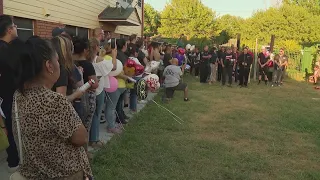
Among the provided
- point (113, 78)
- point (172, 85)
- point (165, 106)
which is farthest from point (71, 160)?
point (172, 85)

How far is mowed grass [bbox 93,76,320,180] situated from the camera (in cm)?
486

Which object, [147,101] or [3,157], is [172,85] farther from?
[3,157]

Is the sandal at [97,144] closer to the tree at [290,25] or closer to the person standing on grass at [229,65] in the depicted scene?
the person standing on grass at [229,65]

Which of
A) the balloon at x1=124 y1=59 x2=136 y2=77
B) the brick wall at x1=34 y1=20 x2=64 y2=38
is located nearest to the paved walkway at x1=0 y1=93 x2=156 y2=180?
the balloon at x1=124 y1=59 x2=136 y2=77

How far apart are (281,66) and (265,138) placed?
33.1ft

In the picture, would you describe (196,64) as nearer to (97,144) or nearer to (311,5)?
(97,144)

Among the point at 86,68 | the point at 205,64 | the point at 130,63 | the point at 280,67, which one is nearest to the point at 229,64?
the point at 205,64

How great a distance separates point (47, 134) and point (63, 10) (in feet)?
29.5

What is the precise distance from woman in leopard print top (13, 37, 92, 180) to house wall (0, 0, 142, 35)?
6.14 metres

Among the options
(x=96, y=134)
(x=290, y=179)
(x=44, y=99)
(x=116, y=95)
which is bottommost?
(x=290, y=179)

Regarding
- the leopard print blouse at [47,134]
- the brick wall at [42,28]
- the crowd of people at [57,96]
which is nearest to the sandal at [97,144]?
the crowd of people at [57,96]

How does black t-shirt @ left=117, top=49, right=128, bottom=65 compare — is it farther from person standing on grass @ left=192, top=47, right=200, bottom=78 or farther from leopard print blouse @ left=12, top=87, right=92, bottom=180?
person standing on grass @ left=192, top=47, right=200, bottom=78

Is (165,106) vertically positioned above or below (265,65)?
below

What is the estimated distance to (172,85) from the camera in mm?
10484
